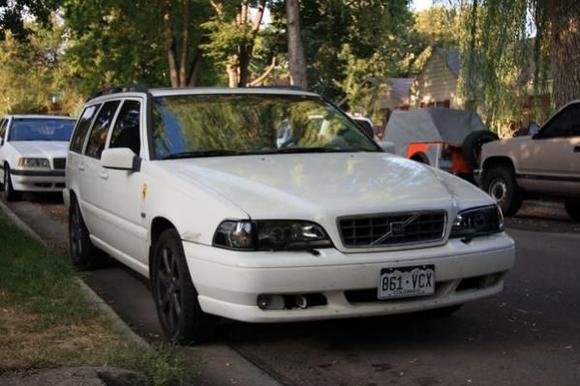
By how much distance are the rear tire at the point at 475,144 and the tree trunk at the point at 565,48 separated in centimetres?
126

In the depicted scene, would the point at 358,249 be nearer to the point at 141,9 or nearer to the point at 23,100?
the point at 141,9

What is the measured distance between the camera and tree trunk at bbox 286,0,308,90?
16.1 m

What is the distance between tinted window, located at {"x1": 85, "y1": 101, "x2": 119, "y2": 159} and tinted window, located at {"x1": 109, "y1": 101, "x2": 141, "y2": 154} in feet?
0.85

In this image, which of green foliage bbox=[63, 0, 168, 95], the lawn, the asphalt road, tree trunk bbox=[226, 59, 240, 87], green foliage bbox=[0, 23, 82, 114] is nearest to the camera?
the lawn

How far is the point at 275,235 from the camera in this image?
4.39m

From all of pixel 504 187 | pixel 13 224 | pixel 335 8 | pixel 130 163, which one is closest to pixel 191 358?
pixel 130 163

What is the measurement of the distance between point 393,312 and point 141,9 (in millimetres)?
22231

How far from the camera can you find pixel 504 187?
40.7 ft

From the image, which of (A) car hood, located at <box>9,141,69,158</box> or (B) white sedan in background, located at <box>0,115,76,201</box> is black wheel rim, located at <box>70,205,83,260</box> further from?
(A) car hood, located at <box>9,141,69,158</box>

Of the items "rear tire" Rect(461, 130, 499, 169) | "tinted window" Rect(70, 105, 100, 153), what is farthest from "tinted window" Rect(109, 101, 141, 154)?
"rear tire" Rect(461, 130, 499, 169)

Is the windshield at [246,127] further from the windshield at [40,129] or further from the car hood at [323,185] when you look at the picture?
the windshield at [40,129]

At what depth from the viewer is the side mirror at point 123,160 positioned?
5547mm

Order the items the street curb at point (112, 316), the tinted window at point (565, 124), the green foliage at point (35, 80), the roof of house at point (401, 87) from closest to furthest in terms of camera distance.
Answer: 1. the street curb at point (112, 316)
2. the tinted window at point (565, 124)
3. the green foliage at point (35, 80)
4. the roof of house at point (401, 87)

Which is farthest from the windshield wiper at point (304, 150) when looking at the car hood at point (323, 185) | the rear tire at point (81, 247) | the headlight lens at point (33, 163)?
the headlight lens at point (33, 163)
